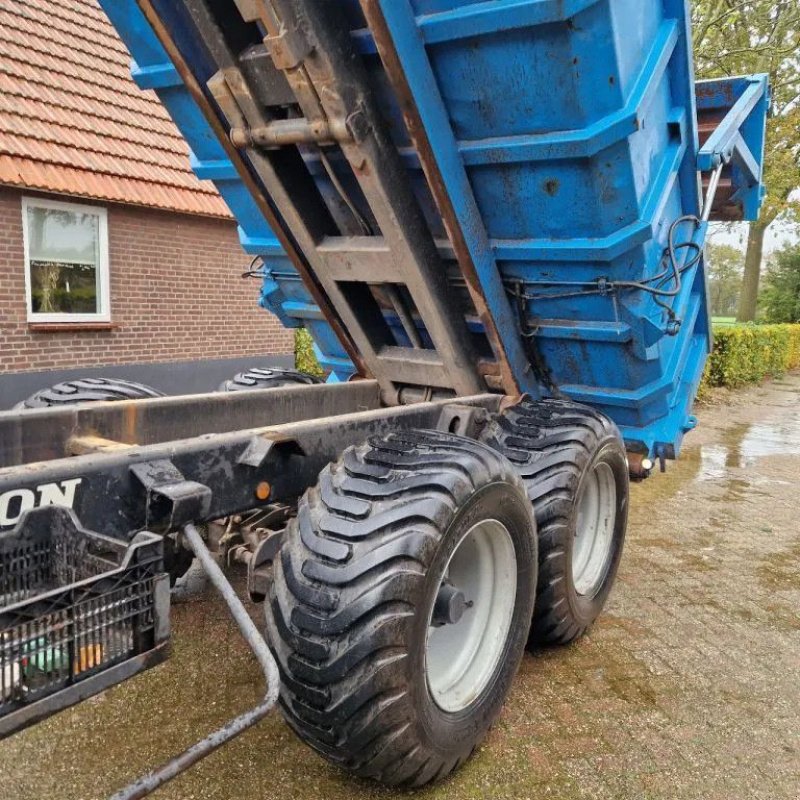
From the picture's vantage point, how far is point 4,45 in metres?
8.52

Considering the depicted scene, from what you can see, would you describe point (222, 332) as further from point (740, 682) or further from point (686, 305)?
point (740, 682)

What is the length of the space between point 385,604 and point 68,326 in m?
7.53

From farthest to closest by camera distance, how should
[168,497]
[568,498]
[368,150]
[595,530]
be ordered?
[595,530] < [568,498] < [368,150] < [168,497]

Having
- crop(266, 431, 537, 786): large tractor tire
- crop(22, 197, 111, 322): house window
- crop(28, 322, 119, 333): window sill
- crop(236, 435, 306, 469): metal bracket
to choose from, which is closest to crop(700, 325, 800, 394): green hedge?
crop(28, 322, 119, 333): window sill

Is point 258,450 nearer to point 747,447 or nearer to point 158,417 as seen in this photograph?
point 158,417

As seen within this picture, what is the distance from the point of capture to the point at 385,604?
2264mm

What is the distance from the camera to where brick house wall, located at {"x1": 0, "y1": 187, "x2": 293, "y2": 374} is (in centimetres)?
818

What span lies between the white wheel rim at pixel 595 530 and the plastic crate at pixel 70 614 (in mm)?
2513

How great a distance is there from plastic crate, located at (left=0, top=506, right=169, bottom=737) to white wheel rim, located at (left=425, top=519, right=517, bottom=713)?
4.17 ft

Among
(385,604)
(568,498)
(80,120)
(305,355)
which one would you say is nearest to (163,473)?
(385,604)

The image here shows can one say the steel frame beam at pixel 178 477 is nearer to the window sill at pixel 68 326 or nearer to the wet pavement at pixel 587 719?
the wet pavement at pixel 587 719

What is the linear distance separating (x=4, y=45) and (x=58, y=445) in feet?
24.3

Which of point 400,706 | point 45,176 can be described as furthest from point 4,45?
point 400,706

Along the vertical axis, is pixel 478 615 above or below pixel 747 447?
above
